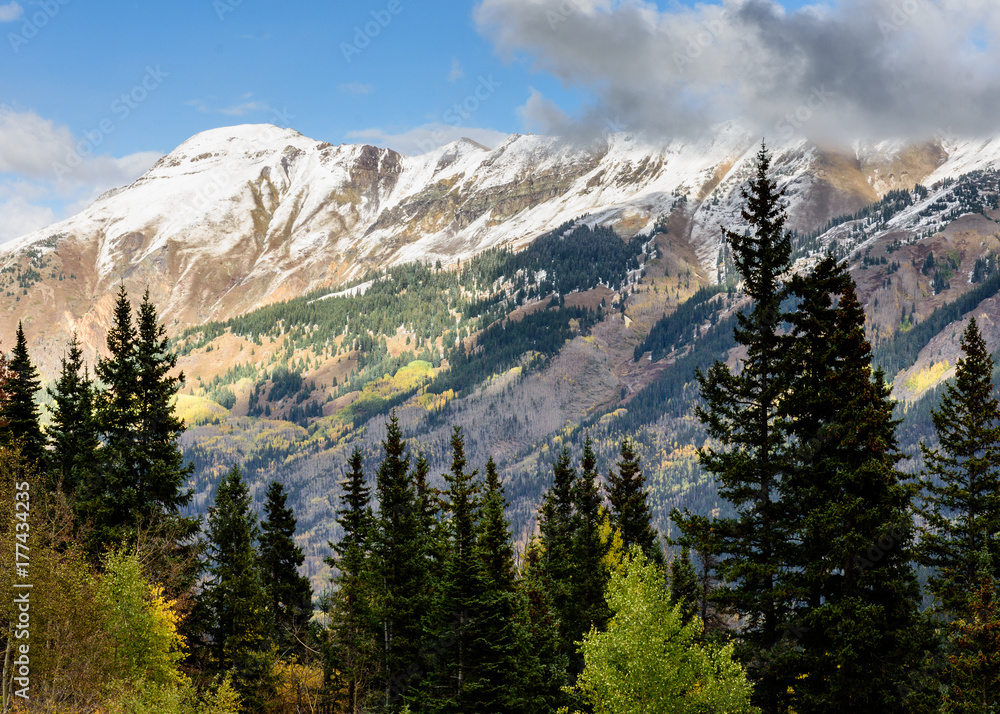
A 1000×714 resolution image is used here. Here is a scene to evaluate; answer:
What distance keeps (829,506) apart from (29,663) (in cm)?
2817

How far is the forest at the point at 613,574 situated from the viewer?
76.5ft

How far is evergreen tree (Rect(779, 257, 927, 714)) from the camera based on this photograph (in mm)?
22500

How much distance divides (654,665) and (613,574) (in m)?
10.5

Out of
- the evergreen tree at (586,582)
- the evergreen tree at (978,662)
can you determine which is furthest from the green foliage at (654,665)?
the evergreen tree at (586,582)

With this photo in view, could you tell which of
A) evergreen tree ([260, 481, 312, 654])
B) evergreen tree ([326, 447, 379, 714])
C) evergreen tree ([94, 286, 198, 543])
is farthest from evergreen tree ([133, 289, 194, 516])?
evergreen tree ([260, 481, 312, 654])

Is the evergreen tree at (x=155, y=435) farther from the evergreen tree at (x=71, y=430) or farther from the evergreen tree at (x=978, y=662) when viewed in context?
the evergreen tree at (x=978, y=662)

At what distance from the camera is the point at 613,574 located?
118 feet

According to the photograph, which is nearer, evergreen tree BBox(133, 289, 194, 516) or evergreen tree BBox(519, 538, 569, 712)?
evergreen tree BBox(519, 538, 569, 712)

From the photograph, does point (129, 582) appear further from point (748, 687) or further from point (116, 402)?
point (748, 687)

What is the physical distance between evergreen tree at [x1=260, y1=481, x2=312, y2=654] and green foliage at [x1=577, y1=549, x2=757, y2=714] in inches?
1490

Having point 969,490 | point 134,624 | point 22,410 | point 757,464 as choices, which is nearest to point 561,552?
point 969,490

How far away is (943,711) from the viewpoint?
73.7 ft

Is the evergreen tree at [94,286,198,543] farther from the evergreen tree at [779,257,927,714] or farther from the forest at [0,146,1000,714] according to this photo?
the evergreen tree at [779,257,927,714]

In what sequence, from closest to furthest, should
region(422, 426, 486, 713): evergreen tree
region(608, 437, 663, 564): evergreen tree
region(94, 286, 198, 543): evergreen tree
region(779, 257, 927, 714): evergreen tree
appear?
1. region(779, 257, 927, 714): evergreen tree
2. region(422, 426, 486, 713): evergreen tree
3. region(94, 286, 198, 543): evergreen tree
4. region(608, 437, 663, 564): evergreen tree
